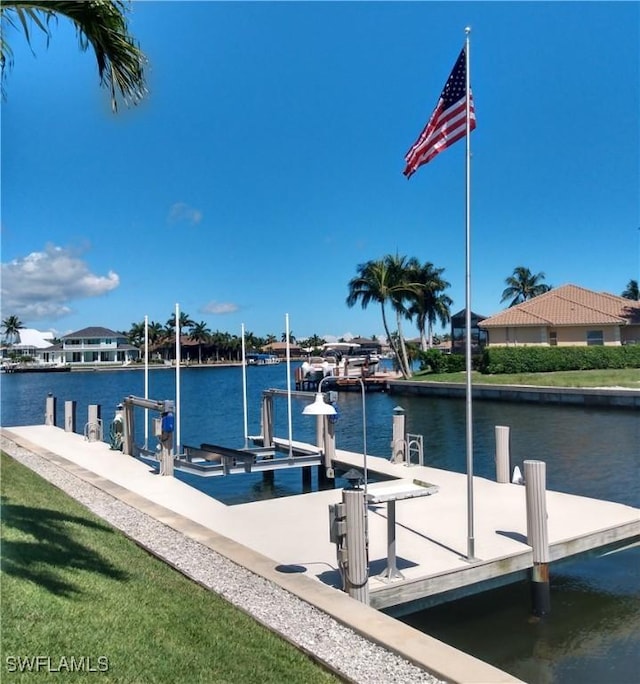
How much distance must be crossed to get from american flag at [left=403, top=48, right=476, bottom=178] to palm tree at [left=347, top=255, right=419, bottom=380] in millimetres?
43654

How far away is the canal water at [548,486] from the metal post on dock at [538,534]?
0.75 ft

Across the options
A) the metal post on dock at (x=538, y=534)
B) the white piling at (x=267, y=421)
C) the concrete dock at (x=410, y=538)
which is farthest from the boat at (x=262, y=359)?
the metal post on dock at (x=538, y=534)

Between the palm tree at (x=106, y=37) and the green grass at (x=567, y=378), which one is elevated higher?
the palm tree at (x=106, y=37)

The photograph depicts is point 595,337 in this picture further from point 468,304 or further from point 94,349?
point 94,349

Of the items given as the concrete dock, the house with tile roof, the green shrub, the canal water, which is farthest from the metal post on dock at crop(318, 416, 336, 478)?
the house with tile roof

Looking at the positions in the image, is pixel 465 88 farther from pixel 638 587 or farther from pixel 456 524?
pixel 638 587

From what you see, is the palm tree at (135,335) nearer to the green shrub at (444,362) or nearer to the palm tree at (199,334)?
the palm tree at (199,334)

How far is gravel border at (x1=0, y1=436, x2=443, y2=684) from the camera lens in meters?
4.63

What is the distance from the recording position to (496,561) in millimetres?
7297

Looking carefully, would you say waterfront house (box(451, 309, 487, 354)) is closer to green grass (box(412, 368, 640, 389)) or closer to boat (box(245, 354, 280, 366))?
Result: green grass (box(412, 368, 640, 389))

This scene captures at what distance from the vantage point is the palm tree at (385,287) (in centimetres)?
5162
